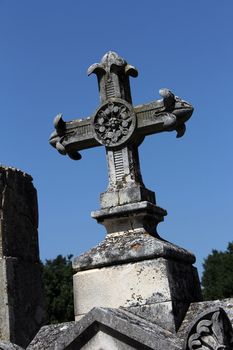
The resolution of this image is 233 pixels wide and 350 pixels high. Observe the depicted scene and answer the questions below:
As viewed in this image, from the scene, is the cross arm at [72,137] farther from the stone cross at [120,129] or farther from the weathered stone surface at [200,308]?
the weathered stone surface at [200,308]

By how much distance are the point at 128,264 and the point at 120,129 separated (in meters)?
1.08

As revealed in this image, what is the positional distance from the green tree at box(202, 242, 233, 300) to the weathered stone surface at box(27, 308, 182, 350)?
40.1 metres

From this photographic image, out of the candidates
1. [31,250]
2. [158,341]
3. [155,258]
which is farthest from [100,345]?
[31,250]

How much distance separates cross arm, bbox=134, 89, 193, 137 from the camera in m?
4.64

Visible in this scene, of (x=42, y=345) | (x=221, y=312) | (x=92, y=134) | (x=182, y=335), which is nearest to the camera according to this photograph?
(x=221, y=312)

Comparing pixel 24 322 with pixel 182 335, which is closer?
pixel 182 335

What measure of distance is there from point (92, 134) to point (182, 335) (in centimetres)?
176

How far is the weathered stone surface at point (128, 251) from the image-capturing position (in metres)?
4.34

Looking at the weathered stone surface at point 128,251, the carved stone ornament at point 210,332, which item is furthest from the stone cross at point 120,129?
the carved stone ornament at point 210,332

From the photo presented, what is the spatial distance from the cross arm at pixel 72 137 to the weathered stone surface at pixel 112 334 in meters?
1.45

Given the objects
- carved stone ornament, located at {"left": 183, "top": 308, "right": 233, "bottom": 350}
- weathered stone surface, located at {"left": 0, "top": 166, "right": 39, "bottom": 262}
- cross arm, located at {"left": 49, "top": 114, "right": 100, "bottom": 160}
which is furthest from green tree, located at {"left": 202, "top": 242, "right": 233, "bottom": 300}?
carved stone ornament, located at {"left": 183, "top": 308, "right": 233, "bottom": 350}

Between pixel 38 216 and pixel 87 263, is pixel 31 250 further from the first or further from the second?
pixel 87 263

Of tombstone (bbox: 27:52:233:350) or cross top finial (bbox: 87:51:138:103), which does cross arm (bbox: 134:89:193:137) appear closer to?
tombstone (bbox: 27:52:233:350)

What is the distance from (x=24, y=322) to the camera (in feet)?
22.6
